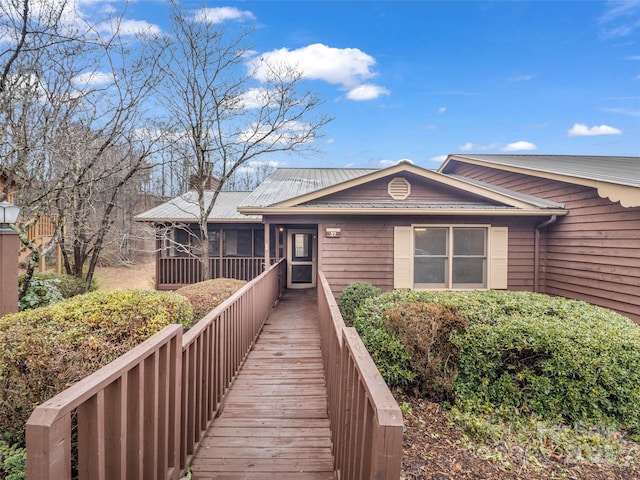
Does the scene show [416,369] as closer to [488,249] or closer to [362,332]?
[362,332]

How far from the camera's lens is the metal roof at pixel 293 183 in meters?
8.49

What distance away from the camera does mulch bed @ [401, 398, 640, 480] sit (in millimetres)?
2600

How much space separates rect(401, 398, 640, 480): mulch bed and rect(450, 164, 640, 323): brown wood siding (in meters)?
4.65

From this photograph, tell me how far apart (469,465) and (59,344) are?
11.1 feet

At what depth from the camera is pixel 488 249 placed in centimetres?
769

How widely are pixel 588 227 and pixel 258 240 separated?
930cm

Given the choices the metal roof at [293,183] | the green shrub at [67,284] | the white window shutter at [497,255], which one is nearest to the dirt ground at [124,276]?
the green shrub at [67,284]

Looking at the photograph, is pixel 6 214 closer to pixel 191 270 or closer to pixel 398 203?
pixel 191 270

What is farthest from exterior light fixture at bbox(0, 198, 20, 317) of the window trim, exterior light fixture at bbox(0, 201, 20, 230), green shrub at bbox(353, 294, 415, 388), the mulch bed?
the window trim

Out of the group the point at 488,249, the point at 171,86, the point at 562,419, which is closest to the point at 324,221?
the point at 488,249

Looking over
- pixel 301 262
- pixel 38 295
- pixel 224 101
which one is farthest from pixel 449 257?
pixel 38 295

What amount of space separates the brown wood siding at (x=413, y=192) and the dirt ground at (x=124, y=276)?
1176 cm

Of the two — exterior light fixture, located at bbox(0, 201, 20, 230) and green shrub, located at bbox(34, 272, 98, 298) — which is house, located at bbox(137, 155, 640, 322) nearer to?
exterior light fixture, located at bbox(0, 201, 20, 230)

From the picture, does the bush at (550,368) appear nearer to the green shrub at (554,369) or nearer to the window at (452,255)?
the green shrub at (554,369)
